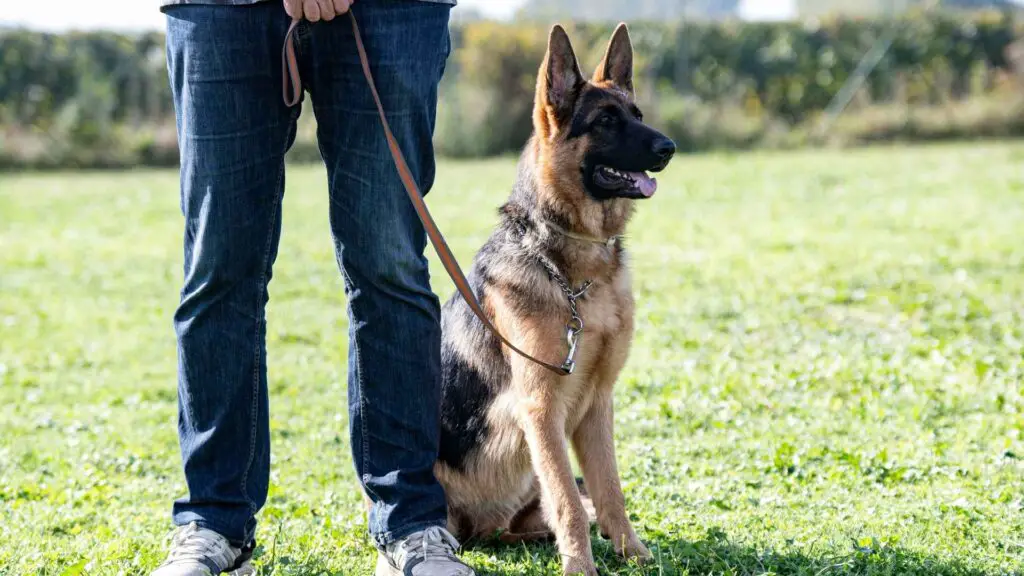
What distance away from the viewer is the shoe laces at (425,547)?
298cm

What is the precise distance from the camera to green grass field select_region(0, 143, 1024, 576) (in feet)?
11.5

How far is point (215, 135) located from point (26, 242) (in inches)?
382

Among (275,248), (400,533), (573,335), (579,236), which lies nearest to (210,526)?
(400,533)

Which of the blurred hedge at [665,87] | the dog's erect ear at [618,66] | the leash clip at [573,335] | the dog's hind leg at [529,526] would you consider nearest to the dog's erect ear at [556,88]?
the dog's erect ear at [618,66]

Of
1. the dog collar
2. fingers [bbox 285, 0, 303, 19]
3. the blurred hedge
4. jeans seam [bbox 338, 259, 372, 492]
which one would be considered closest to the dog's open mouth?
the dog collar

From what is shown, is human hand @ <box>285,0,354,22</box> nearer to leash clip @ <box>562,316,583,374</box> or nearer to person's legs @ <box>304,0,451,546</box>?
person's legs @ <box>304,0,451,546</box>

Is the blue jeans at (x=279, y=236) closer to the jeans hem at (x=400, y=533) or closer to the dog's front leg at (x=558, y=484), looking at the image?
the jeans hem at (x=400, y=533)

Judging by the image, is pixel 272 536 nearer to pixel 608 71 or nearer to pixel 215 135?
pixel 215 135

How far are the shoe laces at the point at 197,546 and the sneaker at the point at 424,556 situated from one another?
1.51 ft

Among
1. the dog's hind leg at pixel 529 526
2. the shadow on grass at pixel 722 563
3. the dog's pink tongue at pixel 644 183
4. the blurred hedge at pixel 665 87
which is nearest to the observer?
the shadow on grass at pixel 722 563

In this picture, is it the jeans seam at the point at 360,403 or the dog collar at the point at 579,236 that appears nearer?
the jeans seam at the point at 360,403

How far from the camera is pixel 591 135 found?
141 inches

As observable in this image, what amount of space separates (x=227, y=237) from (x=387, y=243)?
0.43m

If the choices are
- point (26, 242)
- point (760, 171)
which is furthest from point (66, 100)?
point (760, 171)
